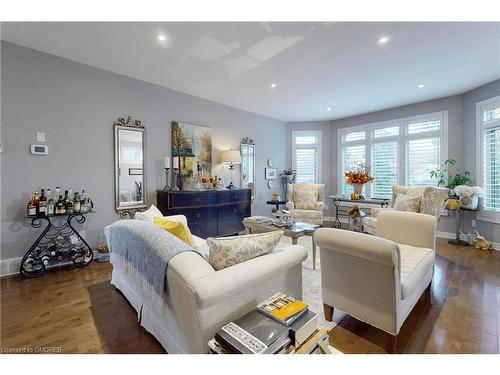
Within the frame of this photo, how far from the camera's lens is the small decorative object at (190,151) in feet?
13.8

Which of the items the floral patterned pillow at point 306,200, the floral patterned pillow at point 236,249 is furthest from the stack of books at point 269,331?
the floral patterned pillow at point 306,200

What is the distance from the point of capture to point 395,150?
5344 millimetres

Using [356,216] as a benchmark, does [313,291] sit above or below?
below

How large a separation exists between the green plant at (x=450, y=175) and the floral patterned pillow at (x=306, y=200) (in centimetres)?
236

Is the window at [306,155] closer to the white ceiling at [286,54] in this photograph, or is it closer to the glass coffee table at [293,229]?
the white ceiling at [286,54]

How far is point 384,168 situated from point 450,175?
122cm

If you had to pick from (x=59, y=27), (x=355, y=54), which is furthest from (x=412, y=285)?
(x=59, y=27)

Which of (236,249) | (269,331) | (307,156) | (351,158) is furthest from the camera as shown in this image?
(307,156)

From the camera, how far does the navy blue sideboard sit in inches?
148

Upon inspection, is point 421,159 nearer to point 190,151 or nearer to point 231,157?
point 231,157

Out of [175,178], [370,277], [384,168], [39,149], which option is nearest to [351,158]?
[384,168]

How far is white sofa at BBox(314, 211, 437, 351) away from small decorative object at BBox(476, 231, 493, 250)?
9.15 ft

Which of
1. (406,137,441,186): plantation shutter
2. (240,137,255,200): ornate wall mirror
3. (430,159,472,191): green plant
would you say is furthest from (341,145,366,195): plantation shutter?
(240,137,255,200): ornate wall mirror
